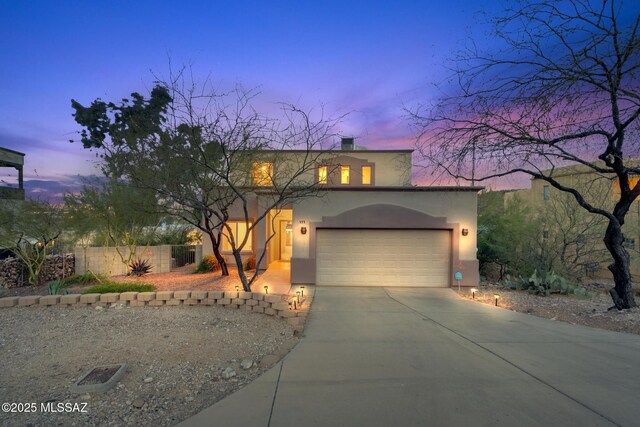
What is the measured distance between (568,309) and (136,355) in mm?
9334

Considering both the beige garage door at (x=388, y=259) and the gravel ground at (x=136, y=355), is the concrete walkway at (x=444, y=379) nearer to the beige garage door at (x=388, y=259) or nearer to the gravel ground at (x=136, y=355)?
the gravel ground at (x=136, y=355)

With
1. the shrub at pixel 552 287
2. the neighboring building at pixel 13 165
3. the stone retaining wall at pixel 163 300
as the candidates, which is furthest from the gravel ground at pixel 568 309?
the neighboring building at pixel 13 165

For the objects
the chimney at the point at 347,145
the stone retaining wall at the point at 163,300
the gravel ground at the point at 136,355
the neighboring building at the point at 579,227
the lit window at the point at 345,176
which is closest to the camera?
the gravel ground at the point at 136,355

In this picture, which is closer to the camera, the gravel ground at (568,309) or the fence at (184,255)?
the gravel ground at (568,309)

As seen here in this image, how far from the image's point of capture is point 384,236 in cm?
1170

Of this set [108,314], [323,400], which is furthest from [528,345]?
[108,314]

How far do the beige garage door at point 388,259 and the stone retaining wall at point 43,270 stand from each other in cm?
924

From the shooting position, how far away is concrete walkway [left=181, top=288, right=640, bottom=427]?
123 inches

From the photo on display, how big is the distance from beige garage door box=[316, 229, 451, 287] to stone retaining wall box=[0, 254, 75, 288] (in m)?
9.24

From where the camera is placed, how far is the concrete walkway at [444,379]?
123 inches

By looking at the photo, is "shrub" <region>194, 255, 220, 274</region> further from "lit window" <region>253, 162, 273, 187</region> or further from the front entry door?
"lit window" <region>253, 162, 273, 187</region>

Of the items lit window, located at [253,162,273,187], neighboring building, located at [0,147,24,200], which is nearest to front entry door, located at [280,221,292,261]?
lit window, located at [253,162,273,187]

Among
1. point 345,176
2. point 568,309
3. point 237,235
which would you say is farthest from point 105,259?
point 568,309

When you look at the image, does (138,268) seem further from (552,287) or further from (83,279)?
(552,287)
